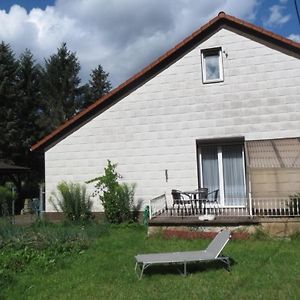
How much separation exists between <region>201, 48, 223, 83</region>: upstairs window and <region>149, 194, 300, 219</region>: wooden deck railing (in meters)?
4.90

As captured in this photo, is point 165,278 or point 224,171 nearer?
point 165,278

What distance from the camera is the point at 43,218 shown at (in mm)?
19344

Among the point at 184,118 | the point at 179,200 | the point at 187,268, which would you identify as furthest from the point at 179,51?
the point at 187,268

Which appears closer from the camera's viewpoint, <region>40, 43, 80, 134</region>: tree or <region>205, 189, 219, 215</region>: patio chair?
<region>205, 189, 219, 215</region>: patio chair

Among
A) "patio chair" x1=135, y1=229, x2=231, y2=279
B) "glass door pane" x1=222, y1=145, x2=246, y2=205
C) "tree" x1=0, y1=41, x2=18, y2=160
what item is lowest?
"patio chair" x1=135, y1=229, x2=231, y2=279

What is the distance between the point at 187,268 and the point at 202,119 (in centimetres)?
880

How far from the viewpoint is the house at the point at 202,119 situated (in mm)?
17031

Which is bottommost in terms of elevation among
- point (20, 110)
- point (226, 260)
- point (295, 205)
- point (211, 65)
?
point (226, 260)

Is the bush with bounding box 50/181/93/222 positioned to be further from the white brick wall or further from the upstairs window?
the upstairs window

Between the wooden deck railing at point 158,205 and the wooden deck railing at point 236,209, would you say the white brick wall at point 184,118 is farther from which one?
the wooden deck railing at point 236,209

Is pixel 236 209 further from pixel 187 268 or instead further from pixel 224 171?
pixel 187 268

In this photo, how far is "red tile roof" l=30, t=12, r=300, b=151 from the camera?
17219mm

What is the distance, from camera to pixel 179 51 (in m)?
18.3

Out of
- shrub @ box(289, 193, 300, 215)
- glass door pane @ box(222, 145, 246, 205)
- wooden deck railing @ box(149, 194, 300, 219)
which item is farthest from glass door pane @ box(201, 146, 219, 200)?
shrub @ box(289, 193, 300, 215)
